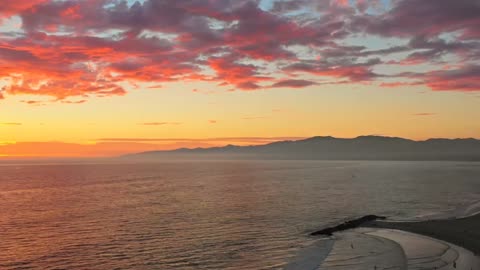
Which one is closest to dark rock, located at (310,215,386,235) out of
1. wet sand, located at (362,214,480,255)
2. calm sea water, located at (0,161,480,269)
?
wet sand, located at (362,214,480,255)

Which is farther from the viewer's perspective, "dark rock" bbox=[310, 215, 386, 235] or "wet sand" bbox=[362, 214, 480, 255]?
"dark rock" bbox=[310, 215, 386, 235]

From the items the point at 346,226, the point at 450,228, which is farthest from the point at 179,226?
the point at 450,228

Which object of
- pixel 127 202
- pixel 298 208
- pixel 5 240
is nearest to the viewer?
pixel 5 240

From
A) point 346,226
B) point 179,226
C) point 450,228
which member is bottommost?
point 179,226

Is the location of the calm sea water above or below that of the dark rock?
below

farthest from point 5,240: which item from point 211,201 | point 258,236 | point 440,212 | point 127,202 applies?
point 440,212

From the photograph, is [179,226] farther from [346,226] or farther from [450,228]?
[450,228]

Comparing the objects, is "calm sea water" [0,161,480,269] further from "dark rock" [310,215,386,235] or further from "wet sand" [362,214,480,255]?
"wet sand" [362,214,480,255]

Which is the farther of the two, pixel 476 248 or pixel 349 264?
pixel 476 248

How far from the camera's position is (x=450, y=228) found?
178 ft

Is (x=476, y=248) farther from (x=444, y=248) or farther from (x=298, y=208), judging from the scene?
(x=298, y=208)

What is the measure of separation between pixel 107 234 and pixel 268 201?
42996 mm

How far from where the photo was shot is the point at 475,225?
56281 millimetres

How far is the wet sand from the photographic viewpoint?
46.6m
